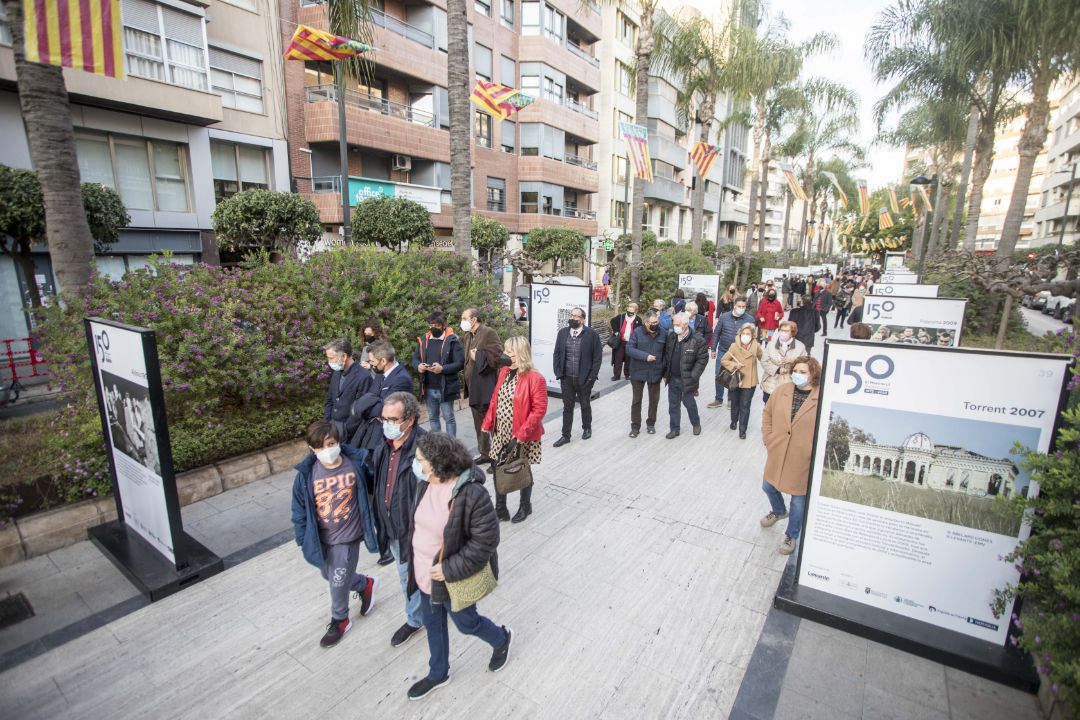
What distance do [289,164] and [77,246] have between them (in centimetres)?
1560

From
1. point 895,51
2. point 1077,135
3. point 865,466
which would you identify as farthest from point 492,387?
point 1077,135

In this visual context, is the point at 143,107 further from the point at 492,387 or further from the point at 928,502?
the point at 928,502

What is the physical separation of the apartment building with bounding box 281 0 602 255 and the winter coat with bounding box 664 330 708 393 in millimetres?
13759

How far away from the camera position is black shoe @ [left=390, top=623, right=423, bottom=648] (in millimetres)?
3797

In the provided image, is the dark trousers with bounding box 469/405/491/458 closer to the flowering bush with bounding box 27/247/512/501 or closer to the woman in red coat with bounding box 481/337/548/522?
the woman in red coat with bounding box 481/337/548/522

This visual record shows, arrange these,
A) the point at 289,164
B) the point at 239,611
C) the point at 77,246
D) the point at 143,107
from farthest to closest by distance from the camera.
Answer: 1. the point at 289,164
2. the point at 143,107
3. the point at 77,246
4. the point at 239,611

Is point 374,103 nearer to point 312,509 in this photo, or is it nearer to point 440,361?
point 440,361

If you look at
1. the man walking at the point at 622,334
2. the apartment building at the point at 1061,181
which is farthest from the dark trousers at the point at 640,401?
the apartment building at the point at 1061,181

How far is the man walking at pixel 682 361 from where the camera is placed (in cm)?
782

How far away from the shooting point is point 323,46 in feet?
38.9

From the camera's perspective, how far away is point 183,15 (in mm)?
16000

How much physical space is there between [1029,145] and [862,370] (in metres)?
15.7

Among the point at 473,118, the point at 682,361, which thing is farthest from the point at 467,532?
the point at 473,118

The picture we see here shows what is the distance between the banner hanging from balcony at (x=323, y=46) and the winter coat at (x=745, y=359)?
9215mm
